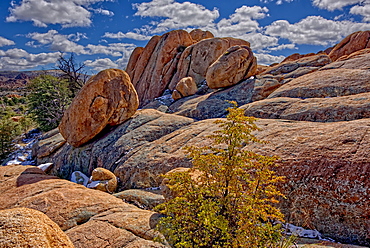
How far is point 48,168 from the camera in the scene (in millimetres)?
14977

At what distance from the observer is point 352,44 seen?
30750mm

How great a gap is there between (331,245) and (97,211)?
6.65m

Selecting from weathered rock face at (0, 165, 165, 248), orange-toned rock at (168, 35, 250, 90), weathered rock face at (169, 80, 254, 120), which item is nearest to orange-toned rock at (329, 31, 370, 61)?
orange-toned rock at (168, 35, 250, 90)

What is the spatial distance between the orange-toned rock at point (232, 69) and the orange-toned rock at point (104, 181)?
12.2m

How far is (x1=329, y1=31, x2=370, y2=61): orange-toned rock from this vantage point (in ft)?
96.8

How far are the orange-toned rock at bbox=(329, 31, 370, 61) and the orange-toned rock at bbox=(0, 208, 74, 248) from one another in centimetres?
3580

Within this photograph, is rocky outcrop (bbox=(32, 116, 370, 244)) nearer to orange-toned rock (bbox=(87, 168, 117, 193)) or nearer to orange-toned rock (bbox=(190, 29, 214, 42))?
orange-toned rock (bbox=(87, 168, 117, 193))

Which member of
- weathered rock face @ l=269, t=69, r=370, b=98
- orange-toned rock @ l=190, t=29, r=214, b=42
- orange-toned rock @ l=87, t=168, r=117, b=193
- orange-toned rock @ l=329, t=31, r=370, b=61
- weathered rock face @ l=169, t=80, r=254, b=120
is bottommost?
orange-toned rock @ l=87, t=168, r=117, b=193

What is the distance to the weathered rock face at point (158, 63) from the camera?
31.1m

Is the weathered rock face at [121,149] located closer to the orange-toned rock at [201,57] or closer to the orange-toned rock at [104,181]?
the orange-toned rock at [104,181]

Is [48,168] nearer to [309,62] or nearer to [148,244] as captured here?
[148,244]

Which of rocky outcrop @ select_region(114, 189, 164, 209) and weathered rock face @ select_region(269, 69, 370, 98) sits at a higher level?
weathered rock face @ select_region(269, 69, 370, 98)

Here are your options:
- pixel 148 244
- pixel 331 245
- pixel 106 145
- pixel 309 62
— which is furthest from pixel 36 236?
pixel 309 62

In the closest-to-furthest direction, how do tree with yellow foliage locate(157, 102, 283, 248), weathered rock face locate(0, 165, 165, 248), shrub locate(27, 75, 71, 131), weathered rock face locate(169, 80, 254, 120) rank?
1. tree with yellow foliage locate(157, 102, 283, 248)
2. weathered rock face locate(0, 165, 165, 248)
3. weathered rock face locate(169, 80, 254, 120)
4. shrub locate(27, 75, 71, 131)
